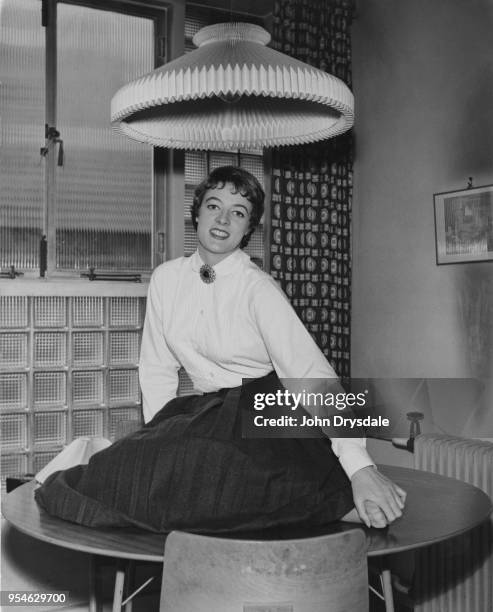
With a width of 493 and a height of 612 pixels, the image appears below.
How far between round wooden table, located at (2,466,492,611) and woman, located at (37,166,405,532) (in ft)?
0.10

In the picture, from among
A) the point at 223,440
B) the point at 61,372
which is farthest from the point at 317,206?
the point at 223,440

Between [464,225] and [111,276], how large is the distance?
180 cm

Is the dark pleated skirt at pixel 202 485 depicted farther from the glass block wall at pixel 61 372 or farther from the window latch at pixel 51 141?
the window latch at pixel 51 141

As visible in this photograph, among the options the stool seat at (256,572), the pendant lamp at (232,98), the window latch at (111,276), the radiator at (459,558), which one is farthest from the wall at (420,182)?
the stool seat at (256,572)

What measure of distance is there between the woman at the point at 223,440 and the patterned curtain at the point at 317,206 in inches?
92.2

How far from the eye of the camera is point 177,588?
119 centimetres

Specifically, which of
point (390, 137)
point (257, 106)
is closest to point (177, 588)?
point (257, 106)

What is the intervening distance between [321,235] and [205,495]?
9.99 ft

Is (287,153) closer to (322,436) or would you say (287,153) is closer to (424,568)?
(424,568)

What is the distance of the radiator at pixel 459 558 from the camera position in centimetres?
228

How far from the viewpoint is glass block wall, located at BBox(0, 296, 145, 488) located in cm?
351

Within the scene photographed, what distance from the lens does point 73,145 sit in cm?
375

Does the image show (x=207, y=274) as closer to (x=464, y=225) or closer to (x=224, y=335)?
(x=224, y=335)

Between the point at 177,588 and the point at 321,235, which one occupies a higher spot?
the point at 321,235
